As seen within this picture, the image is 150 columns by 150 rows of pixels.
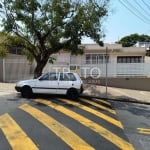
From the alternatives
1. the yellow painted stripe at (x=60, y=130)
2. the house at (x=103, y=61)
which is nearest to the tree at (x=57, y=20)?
the house at (x=103, y=61)

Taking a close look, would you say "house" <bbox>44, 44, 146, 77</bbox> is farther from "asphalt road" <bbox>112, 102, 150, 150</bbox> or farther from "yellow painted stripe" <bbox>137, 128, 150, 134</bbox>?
"yellow painted stripe" <bbox>137, 128, 150, 134</bbox>

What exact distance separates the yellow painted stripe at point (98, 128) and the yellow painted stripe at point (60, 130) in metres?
0.90

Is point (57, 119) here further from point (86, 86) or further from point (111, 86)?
point (111, 86)

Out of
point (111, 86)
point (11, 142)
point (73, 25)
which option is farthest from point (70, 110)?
point (111, 86)

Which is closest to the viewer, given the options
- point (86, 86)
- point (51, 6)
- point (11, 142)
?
point (11, 142)

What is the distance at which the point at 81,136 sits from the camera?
33.0 ft

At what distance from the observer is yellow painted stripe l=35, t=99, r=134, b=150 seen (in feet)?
31.3

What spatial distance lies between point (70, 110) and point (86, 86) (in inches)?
352

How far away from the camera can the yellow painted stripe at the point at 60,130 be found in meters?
9.09

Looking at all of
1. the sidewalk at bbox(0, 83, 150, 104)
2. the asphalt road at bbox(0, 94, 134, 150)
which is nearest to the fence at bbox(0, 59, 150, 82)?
the sidewalk at bbox(0, 83, 150, 104)

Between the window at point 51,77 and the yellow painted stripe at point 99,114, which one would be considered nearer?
the yellow painted stripe at point 99,114

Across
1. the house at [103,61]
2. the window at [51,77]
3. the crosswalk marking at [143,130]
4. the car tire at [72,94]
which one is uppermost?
the house at [103,61]

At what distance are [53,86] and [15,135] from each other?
8592mm

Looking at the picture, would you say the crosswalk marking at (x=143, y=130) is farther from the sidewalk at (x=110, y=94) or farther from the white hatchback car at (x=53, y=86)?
the sidewalk at (x=110, y=94)
